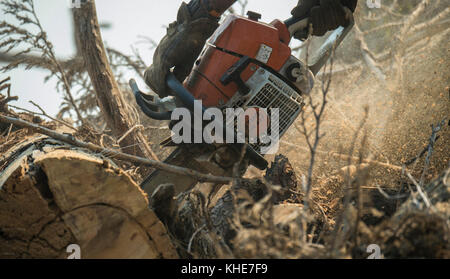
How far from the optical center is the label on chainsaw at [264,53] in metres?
2.29

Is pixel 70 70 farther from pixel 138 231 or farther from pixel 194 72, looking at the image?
pixel 138 231

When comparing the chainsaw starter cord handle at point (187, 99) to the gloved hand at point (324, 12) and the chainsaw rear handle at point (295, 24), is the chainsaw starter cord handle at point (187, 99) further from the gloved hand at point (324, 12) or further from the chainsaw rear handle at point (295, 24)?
the gloved hand at point (324, 12)

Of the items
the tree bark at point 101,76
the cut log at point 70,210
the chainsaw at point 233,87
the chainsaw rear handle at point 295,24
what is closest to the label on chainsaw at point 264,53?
the chainsaw at point 233,87

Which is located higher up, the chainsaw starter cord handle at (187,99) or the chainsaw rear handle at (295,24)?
the chainsaw rear handle at (295,24)

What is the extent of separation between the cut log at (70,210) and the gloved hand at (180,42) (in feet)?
3.17

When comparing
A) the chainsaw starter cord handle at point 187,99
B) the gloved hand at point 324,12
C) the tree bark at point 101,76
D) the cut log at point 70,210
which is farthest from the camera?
the tree bark at point 101,76

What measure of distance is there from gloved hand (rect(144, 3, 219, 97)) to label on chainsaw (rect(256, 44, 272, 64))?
0.35 metres

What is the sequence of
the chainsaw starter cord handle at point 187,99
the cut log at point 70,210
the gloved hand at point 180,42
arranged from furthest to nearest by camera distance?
the gloved hand at point 180,42 < the chainsaw starter cord handle at point 187,99 < the cut log at point 70,210

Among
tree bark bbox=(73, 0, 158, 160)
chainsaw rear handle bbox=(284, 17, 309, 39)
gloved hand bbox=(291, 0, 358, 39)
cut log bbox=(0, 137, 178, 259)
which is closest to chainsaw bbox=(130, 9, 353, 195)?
chainsaw rear handle bbox=(284, 17, 309, 39)

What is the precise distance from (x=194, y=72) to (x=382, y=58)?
4.16 m

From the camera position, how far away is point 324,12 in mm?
2461

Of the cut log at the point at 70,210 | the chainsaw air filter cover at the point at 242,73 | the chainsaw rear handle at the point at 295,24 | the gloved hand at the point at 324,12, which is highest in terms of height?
the gloved hand at the point at 324,12

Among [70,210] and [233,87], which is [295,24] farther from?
[70,210]

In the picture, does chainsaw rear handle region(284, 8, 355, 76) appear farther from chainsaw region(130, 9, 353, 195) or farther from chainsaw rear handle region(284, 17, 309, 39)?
chainsaw region(130, 9, 353, 195)
